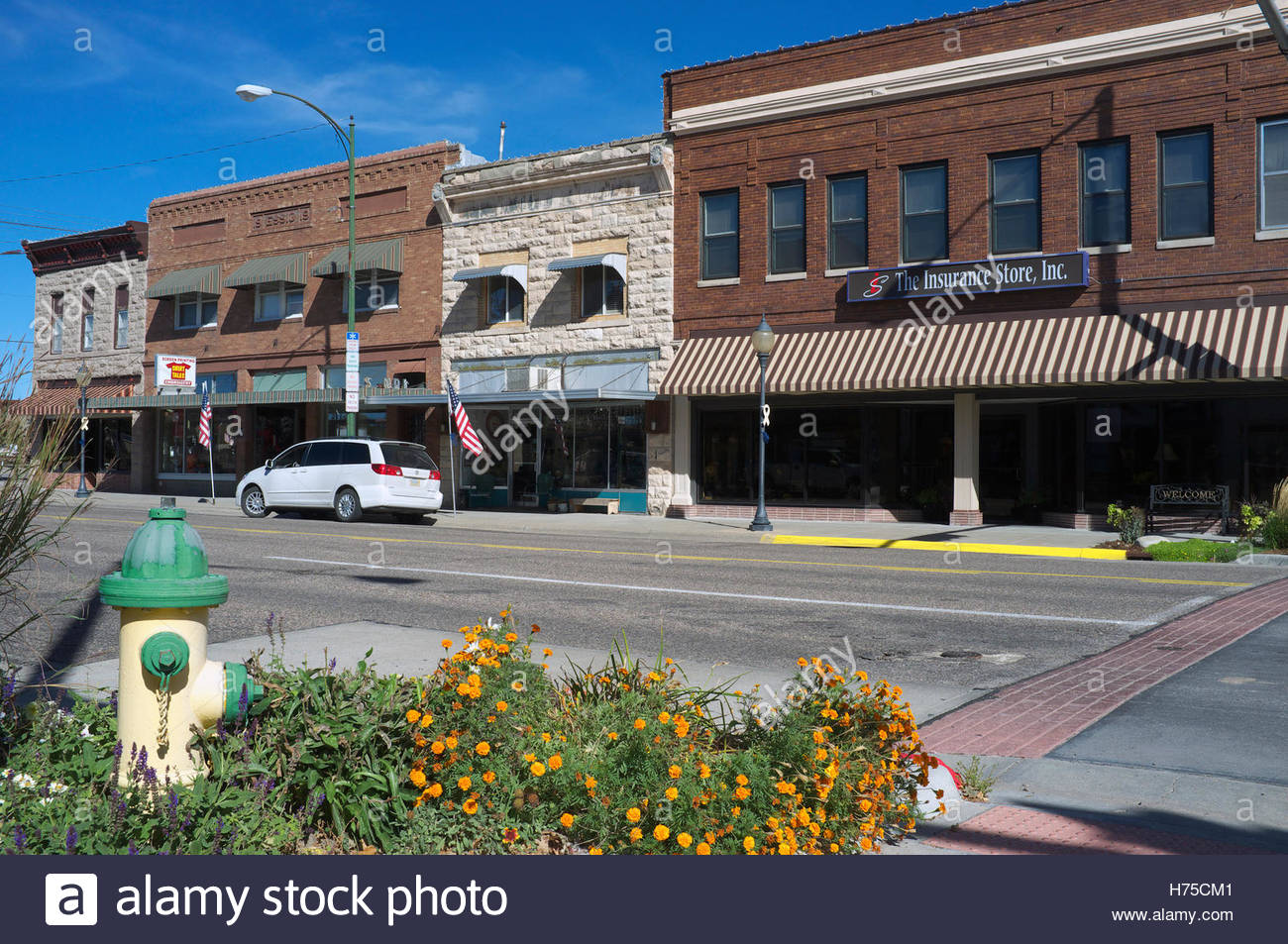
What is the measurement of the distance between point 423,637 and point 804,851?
4.85 meters

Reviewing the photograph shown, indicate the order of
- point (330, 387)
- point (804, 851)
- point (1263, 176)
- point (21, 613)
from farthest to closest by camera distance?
point (330, 387) < point (1263, 176) < point (21, 613) < point (804, 851)

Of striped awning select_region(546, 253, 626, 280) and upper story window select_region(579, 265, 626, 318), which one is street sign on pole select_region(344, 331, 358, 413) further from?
upper story window select_region(579, 265, 626, 318)

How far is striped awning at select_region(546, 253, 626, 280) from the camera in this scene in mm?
24703

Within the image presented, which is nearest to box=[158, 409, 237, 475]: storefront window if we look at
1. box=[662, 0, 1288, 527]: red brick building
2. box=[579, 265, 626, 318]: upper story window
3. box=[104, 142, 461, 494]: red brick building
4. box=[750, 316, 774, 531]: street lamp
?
box=[104, 142, 461, 494]: red brick building

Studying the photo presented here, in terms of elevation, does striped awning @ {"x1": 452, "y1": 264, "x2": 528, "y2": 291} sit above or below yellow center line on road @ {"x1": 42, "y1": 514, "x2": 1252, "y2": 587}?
above

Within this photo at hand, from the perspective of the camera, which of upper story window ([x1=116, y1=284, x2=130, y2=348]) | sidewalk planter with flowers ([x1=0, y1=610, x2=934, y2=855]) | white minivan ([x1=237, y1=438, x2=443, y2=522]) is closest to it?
sidewalk planter with flowers ([x1=0, y1=610, x2=934, y2=855])

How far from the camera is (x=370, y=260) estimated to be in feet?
93.7

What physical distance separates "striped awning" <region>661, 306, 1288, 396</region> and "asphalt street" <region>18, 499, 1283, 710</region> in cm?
465

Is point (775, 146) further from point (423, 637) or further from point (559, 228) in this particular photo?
point (423, 637)

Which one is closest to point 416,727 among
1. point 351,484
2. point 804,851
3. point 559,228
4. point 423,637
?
point 804,851

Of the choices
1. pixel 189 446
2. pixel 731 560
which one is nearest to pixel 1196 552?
pixel 731 560

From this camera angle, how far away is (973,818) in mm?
4355

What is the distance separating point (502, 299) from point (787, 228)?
8190mm

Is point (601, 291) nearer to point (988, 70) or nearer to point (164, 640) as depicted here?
point (988, 70)
